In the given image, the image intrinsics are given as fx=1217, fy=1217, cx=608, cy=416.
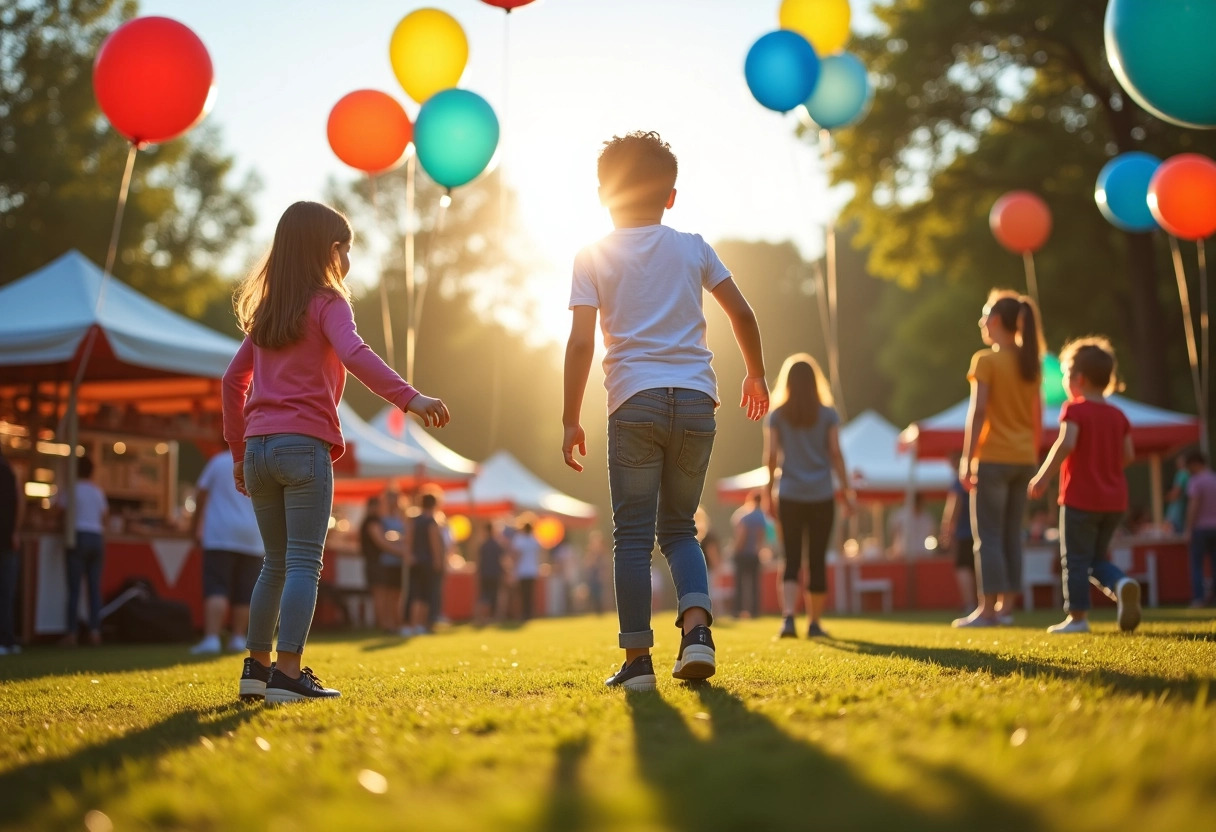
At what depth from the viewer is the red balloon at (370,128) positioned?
35.1 feet

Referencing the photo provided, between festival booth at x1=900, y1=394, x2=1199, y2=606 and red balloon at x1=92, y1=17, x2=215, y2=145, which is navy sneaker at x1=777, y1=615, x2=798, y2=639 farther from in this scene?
festival booth at x1=900, y1=394, x2=1199, y2=606

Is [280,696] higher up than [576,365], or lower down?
lower down

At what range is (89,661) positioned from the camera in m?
8.85

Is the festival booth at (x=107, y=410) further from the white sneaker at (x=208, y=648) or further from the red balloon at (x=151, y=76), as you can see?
the red balloon at (x=151, y=76)

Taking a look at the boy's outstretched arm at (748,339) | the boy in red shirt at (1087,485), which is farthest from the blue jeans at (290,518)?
the boy in red shirt at (1087,485)

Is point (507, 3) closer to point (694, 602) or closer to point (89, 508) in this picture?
point (694, 602)


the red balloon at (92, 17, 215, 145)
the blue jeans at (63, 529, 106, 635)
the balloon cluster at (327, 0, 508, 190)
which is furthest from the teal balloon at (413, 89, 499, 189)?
the blue jeans at (63, 529, 106, 635)

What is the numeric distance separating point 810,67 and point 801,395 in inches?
153

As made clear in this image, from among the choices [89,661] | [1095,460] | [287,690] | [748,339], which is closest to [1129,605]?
[1095,460]

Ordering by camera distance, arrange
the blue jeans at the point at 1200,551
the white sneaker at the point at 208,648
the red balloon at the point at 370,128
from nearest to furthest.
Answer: the white sneaker at the point at 208,648, the red balloon at the point at 370,128, the blue jeans at the point at 1200,551

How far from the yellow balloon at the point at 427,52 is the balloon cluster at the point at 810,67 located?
2.65 meters

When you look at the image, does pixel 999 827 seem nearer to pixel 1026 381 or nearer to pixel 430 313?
pixel 1026 381

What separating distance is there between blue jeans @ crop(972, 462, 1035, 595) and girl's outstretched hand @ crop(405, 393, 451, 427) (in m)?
5.21

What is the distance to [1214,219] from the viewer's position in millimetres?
10906
